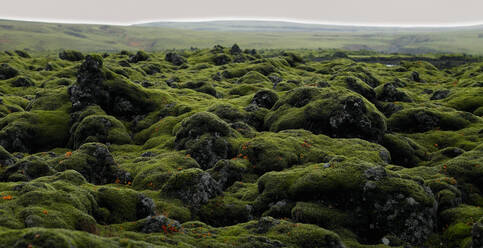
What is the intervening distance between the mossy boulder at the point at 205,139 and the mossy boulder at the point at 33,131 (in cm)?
1908

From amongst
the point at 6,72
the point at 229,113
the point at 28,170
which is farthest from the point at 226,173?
the point at 6,72

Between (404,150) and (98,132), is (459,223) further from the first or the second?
(98,132)

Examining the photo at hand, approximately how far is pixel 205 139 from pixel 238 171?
21.8 feet

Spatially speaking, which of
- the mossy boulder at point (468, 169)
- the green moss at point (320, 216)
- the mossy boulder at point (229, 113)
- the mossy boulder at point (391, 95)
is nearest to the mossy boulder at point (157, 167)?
the green moss at point (320, 216)

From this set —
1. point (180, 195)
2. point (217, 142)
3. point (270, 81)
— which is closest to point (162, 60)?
point (270, 81)

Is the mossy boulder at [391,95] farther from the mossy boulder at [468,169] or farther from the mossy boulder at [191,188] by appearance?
the mossy boulder at [191,188]

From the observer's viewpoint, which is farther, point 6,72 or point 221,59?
point 221,59

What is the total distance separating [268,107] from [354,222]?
34093mm

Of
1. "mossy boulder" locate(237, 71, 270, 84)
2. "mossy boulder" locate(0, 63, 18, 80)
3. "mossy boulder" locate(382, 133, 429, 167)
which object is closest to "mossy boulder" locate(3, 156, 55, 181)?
"mossy boulder" locate(382, 133, 429, 167)

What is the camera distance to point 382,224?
22.1 meters

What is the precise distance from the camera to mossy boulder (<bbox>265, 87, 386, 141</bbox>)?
41.1m

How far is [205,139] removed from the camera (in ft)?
120

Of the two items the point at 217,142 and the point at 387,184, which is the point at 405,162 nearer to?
the point at 387,184

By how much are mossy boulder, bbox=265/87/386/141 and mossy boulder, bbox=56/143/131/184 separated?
788 inches
